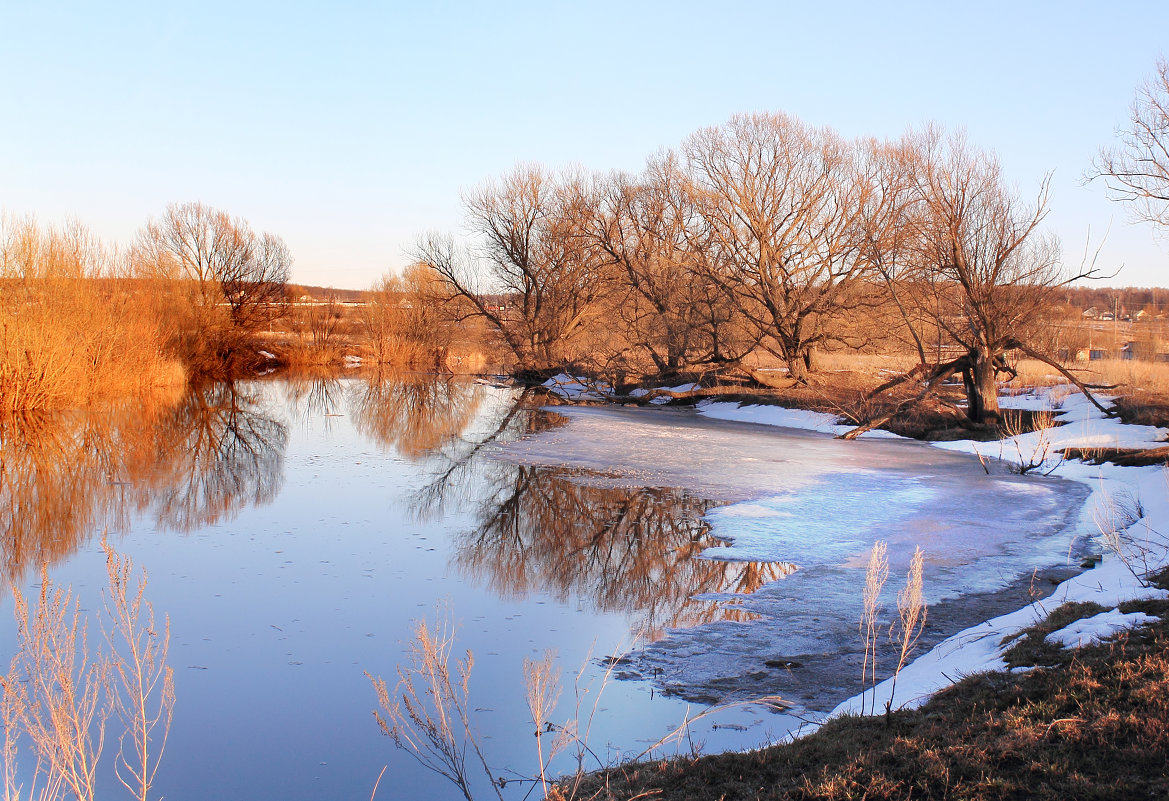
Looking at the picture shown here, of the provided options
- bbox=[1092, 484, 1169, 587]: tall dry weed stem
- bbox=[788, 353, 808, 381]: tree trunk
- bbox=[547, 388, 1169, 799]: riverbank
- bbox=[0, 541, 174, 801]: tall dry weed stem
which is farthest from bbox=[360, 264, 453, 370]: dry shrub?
bbox=[547, 388, 1169, 799]: riverbank

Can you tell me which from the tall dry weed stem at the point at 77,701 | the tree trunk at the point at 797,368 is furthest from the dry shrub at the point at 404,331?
the tall dry weed stem at the point at 77,701

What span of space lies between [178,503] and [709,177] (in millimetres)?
20785

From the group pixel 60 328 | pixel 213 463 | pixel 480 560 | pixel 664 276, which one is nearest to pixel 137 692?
pixel 480 560

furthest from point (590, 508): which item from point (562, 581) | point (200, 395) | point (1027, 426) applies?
point (200, 395)

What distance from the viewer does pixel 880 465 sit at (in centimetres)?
1520

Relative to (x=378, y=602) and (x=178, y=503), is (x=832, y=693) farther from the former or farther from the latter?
(x=178, y=503)

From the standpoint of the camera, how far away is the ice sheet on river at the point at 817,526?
5945 millimetres

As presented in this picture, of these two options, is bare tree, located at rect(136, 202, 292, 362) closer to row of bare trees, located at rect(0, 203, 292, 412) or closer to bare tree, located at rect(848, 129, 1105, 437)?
row of bare trees, located at rect(0, 203, 292, 412)

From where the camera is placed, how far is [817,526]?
10.2 m

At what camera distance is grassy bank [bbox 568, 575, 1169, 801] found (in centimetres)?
331

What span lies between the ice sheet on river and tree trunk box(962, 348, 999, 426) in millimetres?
2207

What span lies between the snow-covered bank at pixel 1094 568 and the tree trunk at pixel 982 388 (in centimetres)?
143

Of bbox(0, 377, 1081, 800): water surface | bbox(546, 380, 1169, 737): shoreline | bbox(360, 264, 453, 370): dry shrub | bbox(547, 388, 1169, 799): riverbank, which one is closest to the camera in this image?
bbox(547, 388, 1169, 799): riverbank

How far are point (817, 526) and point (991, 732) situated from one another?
6.51 meters
